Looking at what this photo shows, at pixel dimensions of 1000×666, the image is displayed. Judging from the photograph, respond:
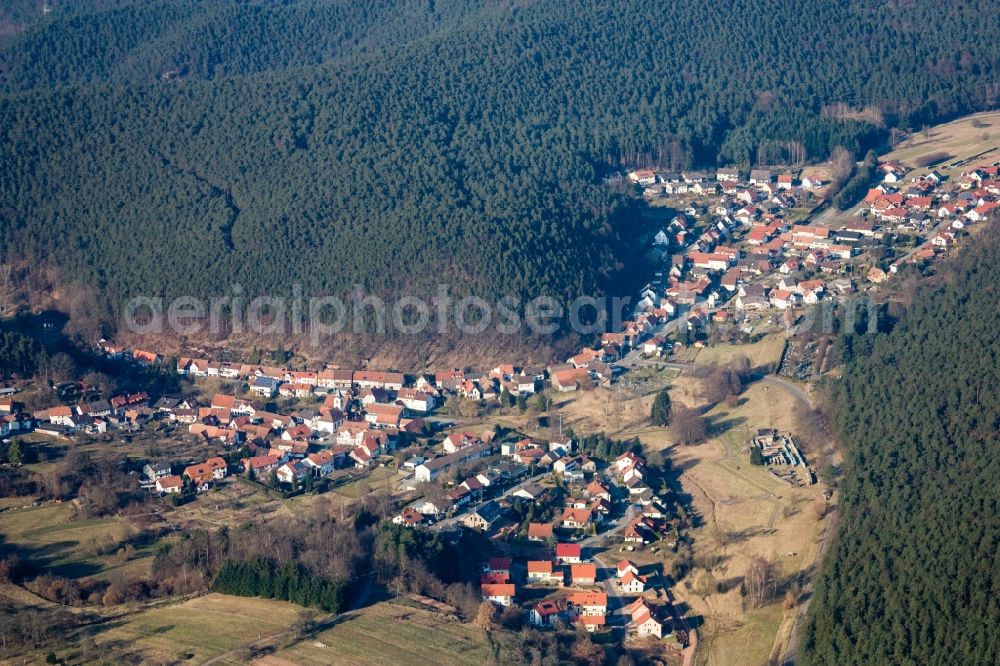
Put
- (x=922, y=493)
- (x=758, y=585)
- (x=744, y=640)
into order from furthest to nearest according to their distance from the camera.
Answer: (x=922, y=493)
(x=758, y=585)
(x=744, y=640)

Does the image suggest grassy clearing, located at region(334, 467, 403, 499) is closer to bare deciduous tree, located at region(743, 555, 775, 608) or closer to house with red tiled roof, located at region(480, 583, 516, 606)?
house with red tiled roof, located at region(480, 583, 516, 606)

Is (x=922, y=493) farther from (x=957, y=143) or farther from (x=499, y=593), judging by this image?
(x=957, y=143)

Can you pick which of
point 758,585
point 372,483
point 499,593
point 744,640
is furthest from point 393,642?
point 372,483

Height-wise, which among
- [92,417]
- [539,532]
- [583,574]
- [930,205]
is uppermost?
[930,205]

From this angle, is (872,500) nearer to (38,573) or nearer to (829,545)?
(829,545)

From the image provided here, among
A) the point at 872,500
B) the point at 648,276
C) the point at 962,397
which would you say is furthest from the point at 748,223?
the point at 872,500

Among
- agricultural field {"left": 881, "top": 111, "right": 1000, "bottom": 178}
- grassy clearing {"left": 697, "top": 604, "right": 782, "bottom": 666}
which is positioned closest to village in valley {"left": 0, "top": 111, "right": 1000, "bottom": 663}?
grassy clearing {"left": 697, "top": 604, "right": 782, "bottom": 666}
